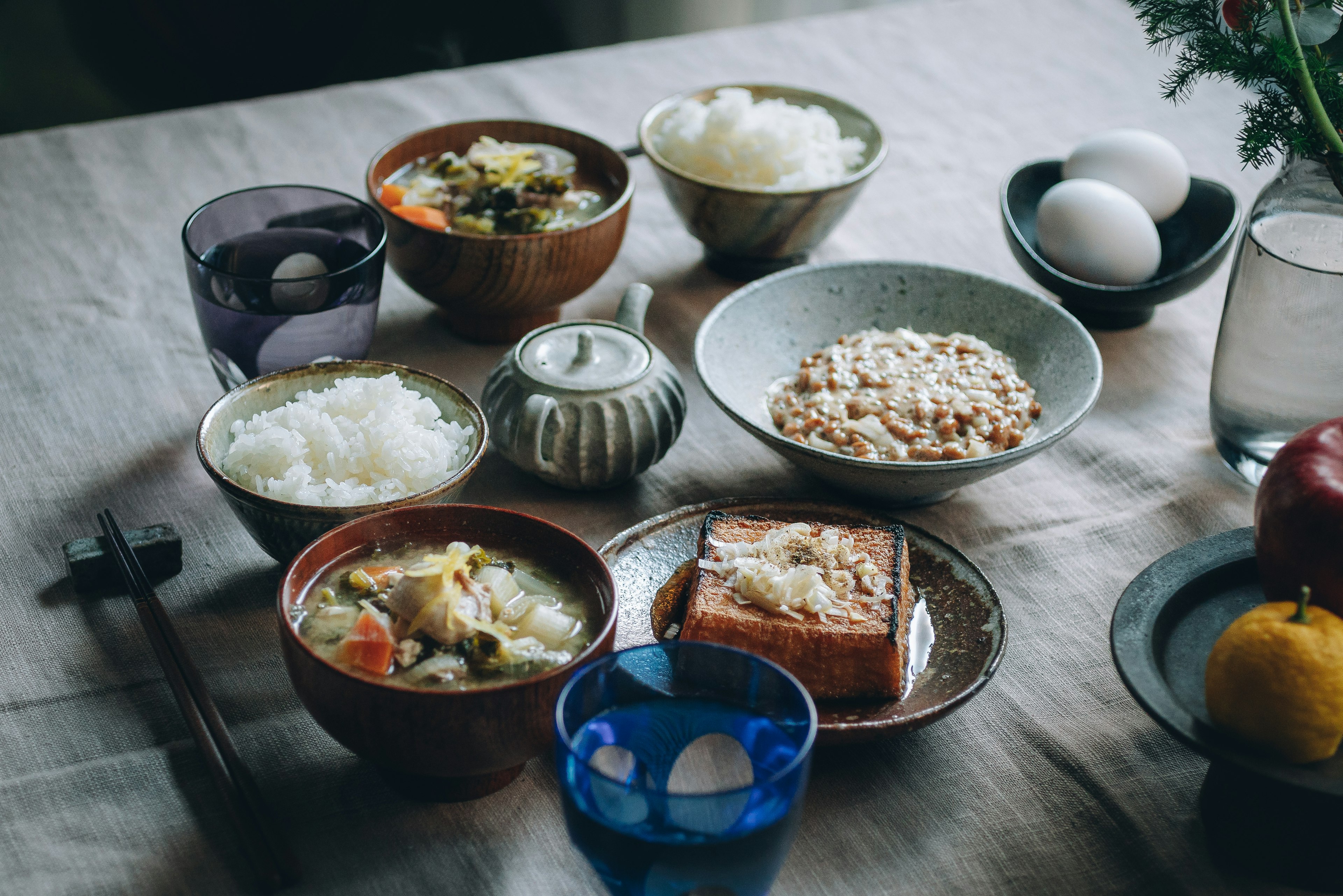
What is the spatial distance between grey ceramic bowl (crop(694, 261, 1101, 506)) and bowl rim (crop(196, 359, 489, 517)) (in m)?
0.32

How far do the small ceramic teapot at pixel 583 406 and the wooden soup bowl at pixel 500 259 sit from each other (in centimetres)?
18

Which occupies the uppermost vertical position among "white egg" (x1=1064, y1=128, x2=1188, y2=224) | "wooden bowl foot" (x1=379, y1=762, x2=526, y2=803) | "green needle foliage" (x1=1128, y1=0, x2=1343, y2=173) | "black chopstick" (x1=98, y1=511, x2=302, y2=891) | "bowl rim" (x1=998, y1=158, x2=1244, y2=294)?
"green needle foliage" (x1=1128, y1=0, x2=1343, y2=173)

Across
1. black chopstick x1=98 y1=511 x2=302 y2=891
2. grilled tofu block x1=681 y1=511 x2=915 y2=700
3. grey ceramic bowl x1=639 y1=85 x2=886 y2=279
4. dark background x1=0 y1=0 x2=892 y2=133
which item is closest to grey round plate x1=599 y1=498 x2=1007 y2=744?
grilled tofu block x1=681 y1=511 x2=915 y2=700

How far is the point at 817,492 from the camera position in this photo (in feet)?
5.03

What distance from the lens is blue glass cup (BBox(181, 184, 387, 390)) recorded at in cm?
149

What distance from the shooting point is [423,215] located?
68.5 inches

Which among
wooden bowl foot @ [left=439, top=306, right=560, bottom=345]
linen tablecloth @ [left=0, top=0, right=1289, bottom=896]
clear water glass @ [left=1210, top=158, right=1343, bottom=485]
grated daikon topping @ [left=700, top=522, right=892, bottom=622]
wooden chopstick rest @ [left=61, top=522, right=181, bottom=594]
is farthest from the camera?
wooden bowl foot @ [left=439, top=306, right=560, bottom=345]

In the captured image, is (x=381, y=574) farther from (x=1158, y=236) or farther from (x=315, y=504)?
(x=1158, y=236)

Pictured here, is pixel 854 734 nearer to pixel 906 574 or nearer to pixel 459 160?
pixel 906 574

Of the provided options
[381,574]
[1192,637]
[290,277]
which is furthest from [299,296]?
[1192,637]

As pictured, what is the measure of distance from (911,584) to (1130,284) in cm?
82

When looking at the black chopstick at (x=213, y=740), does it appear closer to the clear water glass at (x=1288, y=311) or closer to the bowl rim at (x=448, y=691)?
the bowl rim at (x=448, y=691)

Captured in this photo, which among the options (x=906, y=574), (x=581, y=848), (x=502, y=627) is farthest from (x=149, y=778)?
(x=906, y=574)

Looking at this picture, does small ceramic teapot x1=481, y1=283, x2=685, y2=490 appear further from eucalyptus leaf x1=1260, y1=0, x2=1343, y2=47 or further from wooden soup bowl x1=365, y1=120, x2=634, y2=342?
eucalyptus leaf x1=1260, y1=0, x2=1343, y2=47
